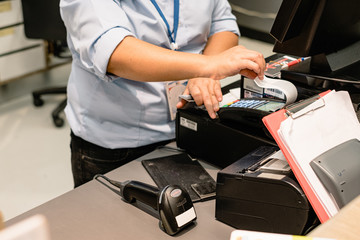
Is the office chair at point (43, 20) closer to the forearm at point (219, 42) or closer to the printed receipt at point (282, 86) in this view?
the forearm at point (219, 42)

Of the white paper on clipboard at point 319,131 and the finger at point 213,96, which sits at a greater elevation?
the white paper on clipboard at point 319,131

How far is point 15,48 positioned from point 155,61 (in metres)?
2.24

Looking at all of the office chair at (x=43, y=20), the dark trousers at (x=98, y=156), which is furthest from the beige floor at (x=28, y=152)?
the dark trousers at (x=98, y=156)

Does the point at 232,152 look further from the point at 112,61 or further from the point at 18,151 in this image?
the point at 18,151

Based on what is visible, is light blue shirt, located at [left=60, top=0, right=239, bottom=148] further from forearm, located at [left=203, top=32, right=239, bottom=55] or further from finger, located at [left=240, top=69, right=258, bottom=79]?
finger, located at [left=240, top=69, right=258, bottom=79]

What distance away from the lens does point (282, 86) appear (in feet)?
4.01

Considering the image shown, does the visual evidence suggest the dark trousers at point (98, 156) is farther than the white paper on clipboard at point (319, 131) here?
Yes

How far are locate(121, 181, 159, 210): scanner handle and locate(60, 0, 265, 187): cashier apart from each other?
0.85 ft

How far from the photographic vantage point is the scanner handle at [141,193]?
3.71 feet

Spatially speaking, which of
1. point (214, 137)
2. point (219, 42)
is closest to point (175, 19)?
point (219, 42)

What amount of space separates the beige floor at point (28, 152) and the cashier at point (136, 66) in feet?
3.54

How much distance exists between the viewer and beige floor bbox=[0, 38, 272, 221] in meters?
2.54

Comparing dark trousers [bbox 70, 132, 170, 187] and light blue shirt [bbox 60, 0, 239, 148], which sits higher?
light blue shirt [bbox 60, 0, 239, 148]

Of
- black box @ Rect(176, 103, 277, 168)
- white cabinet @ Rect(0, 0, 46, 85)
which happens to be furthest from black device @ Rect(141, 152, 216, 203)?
white cabinet @ Rect(0, 0, 46, 85)
